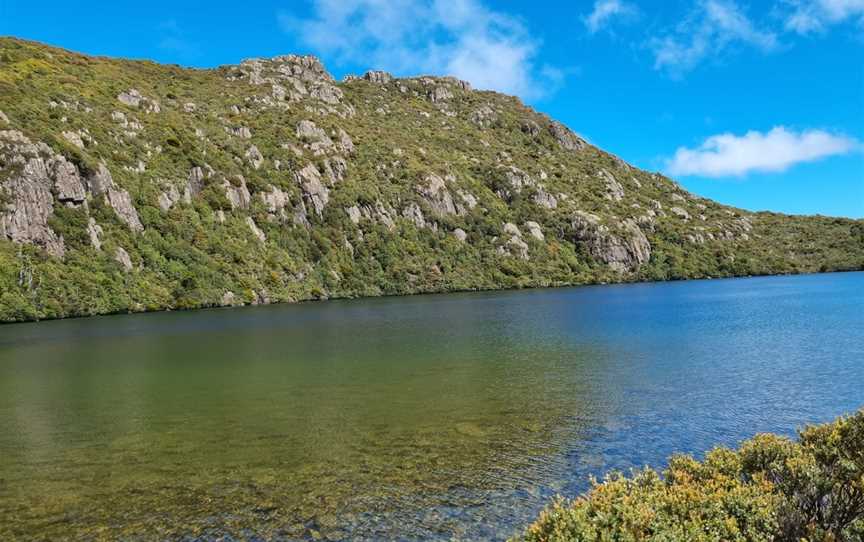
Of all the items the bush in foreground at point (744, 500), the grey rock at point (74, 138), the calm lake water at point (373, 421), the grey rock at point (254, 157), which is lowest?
the calm lake water at point (373, 421)

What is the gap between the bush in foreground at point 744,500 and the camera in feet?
31.3

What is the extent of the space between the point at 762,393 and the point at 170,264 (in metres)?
139

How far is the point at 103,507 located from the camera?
63.6 ft

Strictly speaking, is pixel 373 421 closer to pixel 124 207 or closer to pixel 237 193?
pixel 124 207

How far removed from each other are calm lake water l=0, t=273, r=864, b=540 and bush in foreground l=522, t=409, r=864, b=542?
22.2 ft

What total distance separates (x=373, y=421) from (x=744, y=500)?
22.2m

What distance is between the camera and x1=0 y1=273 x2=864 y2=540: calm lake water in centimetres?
1875

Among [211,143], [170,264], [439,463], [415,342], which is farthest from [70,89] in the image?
[439,463]

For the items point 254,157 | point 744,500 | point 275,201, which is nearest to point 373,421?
point 744,500

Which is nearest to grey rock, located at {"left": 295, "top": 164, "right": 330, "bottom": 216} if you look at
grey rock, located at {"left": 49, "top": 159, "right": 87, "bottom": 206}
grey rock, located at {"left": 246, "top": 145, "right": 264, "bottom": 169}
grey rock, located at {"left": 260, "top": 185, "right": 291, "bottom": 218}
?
grey rock, located at {"left": 260, "top": 185, "right": 291, "bottom": 218}

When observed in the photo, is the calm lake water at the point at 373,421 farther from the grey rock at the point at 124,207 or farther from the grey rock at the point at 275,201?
the grey rock at the point at 275,201

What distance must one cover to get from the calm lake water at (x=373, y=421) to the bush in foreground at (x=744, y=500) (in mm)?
6779

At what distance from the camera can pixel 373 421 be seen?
3011cm

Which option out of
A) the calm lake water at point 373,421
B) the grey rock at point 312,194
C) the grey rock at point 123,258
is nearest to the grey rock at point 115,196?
the grey rock at point 123,258
